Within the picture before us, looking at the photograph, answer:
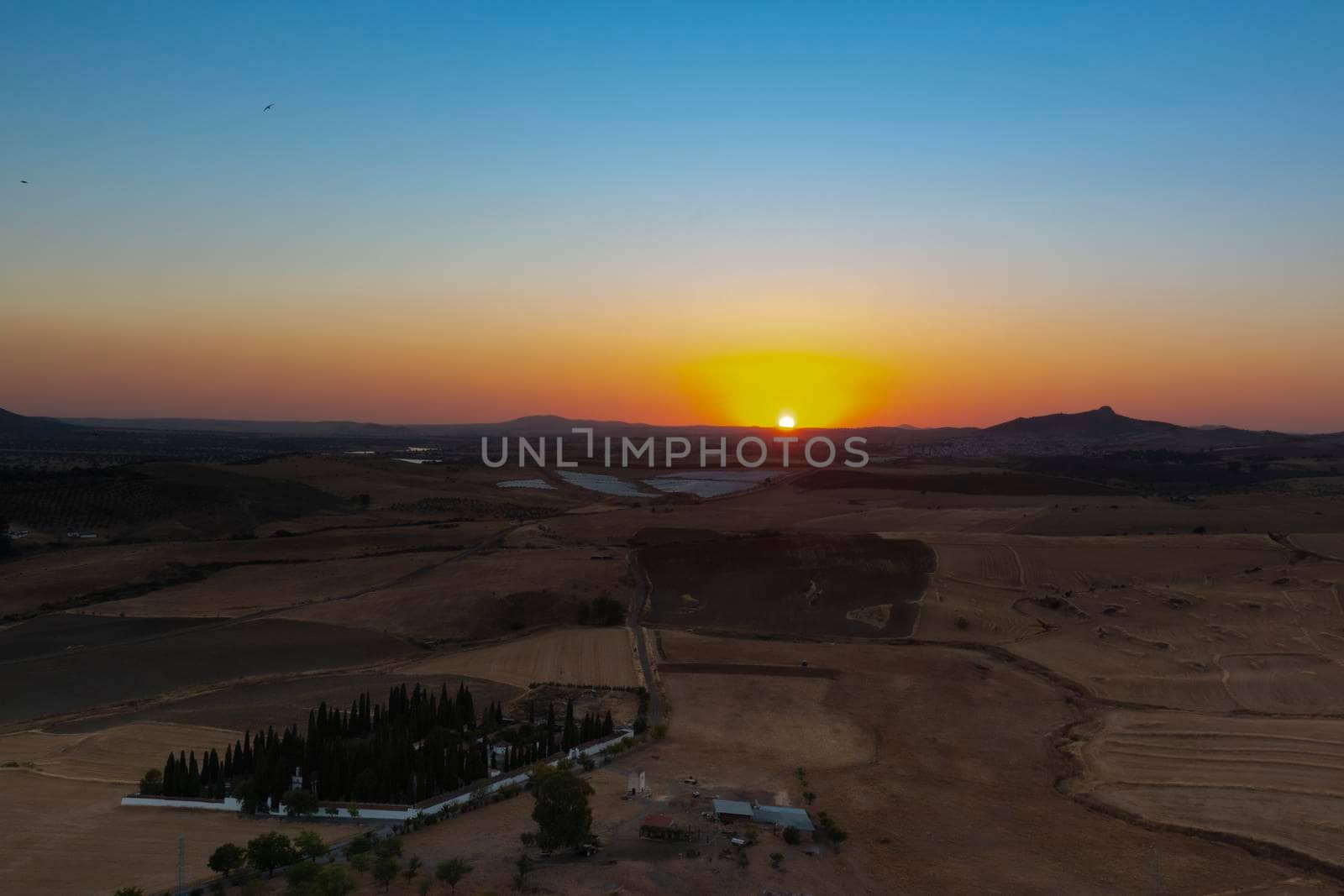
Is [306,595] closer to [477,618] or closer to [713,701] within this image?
[477,618]

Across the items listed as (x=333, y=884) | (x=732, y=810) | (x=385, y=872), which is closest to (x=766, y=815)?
(x=732, y=810)

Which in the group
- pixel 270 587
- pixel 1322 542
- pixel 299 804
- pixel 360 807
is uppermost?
pixel 1322 542

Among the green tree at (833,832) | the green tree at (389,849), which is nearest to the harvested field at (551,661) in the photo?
the green tree at (833,832)

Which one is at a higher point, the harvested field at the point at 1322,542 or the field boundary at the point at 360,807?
the harvested field at the point at 1322,542

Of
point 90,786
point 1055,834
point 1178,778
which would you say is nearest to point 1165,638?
point 1178,778

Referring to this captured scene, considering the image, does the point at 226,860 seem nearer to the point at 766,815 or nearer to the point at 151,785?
the point at 151,785

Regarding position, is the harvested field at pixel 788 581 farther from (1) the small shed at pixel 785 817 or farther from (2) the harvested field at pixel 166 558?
(1) the small shed at pixel 785 817
